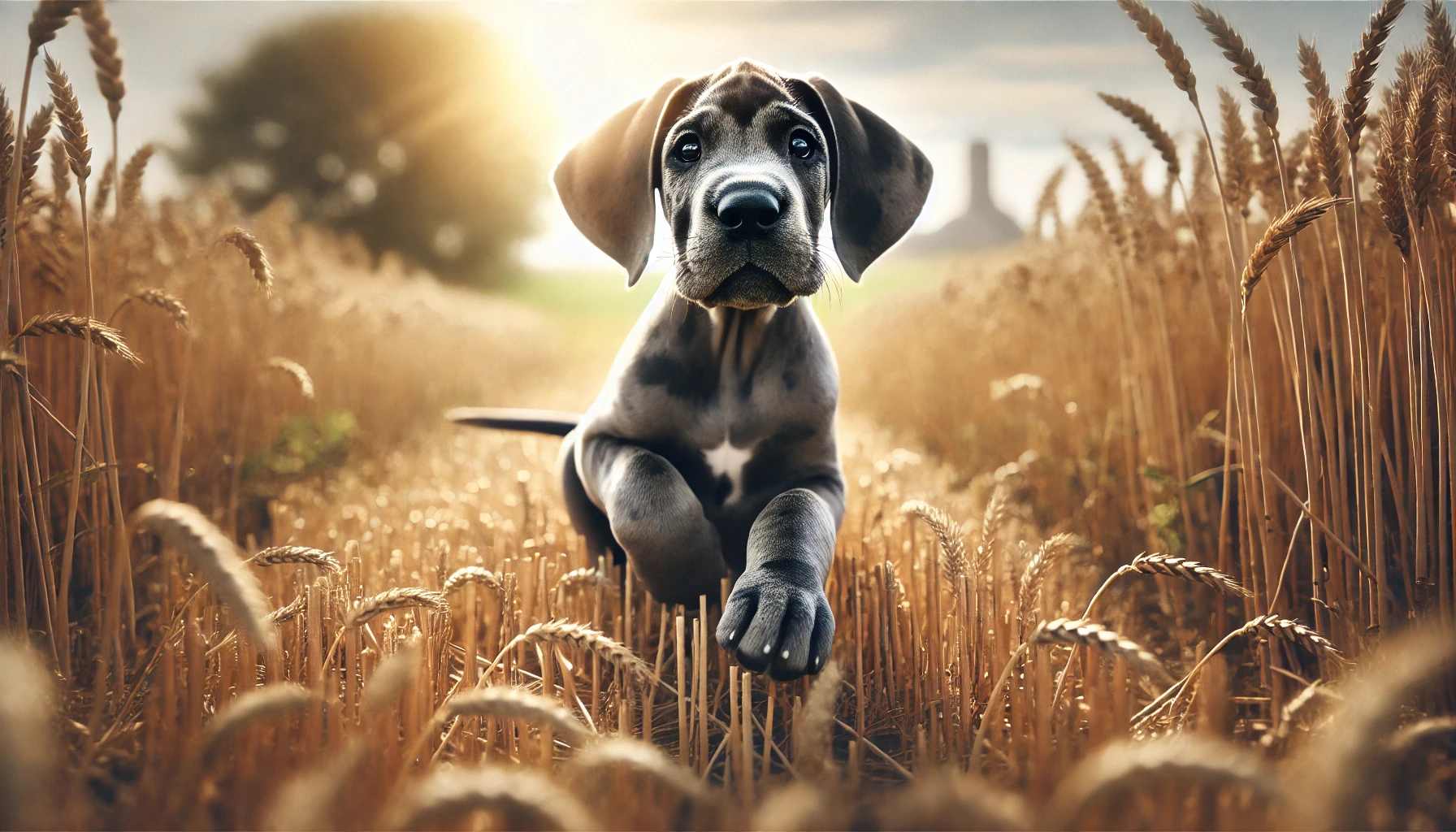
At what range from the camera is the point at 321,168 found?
28891mm

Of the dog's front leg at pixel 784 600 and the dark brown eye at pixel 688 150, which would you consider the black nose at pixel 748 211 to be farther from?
the dog's front leg at pixel 784 600

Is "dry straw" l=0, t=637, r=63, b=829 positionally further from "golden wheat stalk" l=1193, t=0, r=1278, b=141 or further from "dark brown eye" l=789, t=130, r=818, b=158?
"golden wheat stalk" l=1193, t=0, r=1278, b=141

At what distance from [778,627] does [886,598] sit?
746 mm

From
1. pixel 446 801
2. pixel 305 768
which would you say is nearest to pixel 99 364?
pixel 305 768

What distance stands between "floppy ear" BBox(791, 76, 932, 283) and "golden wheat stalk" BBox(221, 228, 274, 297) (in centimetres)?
157

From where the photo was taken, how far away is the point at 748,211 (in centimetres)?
227

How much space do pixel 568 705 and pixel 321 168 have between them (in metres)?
31.0

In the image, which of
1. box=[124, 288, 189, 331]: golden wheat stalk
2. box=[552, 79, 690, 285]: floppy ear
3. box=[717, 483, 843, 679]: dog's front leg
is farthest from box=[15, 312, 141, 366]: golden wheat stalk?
box=[717, 483, 843, 679]: dog's front leg

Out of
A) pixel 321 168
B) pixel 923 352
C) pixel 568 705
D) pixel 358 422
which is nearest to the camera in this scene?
pixel 568 705

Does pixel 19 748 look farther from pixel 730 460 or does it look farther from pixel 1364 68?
pixel 1364 68

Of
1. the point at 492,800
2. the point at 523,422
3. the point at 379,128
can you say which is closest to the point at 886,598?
the point at 492,800

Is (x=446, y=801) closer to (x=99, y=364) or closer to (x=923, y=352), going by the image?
(x=99, y=364)

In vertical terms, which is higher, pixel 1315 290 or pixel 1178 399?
pixel 1315 290

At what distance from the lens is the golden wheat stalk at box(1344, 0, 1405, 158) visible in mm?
2016
